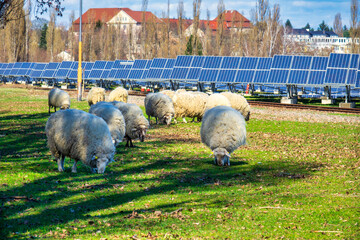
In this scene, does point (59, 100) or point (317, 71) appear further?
point (317, 71)

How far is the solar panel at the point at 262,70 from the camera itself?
39.4m

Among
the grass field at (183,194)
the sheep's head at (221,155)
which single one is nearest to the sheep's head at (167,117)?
the grass field at (183,194)

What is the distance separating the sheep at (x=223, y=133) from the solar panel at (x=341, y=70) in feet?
80.6

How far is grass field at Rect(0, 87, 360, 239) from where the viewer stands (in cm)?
693

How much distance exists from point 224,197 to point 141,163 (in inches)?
157

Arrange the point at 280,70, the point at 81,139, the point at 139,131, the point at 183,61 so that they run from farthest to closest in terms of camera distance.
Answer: the point at 183,61 → the point at 280,70 → the point at 139,131 → the point at 81,139

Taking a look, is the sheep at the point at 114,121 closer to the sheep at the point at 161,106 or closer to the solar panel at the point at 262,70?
the sheep at the point at 161,106

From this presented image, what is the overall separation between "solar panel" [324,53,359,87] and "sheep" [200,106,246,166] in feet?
80.6

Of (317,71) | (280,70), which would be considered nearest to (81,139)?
(317,71)

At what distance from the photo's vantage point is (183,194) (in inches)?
370

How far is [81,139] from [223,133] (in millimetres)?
4165

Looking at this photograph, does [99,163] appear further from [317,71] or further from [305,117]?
[317,71]

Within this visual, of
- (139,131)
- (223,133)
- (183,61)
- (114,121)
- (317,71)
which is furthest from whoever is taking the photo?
(183,61)

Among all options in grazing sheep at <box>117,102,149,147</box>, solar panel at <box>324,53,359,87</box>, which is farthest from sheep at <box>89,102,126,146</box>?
solar panel at <box>324,53,359,87</box>
